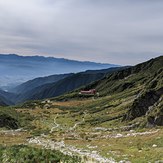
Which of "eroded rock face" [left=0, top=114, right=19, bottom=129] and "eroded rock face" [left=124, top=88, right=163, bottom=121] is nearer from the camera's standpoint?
"eroded rock face" [left=124, top=88, right=163, bottom=121]

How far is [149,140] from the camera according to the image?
4934 centimetres

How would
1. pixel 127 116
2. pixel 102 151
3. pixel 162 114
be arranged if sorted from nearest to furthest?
pixel 102 151 < pixel 162 114 < pixel 127 116

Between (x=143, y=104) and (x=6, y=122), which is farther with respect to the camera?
(x=6, y=122)

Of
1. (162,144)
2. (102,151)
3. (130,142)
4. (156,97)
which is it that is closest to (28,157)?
(102,151)

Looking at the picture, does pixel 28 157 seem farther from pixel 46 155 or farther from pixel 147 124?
pixel 147 124

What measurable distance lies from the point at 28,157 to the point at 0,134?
46972mm

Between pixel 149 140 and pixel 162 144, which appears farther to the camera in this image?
pixel 149 140

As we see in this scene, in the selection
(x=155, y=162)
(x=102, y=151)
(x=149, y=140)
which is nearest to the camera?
(x=155, y=162)

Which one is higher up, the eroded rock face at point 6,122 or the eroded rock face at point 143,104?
the eroded rock face at point 143,104

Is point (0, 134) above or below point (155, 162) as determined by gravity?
below

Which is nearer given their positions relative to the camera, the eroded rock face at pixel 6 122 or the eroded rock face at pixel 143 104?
the eroded rock face at pixel 143 104

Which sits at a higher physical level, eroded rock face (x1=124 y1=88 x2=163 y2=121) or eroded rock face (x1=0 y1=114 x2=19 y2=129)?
eroded rock face (x1=124 y1=88 x2=163 y2=121)

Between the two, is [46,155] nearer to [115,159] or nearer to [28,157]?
[28,157]

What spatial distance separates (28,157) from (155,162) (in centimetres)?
1245
